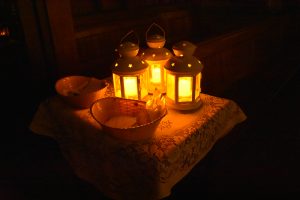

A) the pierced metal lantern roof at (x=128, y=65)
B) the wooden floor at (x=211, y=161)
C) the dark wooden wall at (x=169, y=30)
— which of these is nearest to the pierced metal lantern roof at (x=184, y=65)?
the pierced metal lantern roof at (x=128, y=65)

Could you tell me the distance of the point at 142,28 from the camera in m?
4.37

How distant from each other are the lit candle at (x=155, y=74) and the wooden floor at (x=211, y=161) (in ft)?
2.58

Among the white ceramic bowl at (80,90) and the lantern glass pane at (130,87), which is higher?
the lantern glass pane at (130,87)

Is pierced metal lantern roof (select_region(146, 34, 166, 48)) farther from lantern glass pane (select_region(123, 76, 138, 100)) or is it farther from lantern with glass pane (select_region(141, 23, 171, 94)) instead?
lantern glass pane (select_region(123, 76, 138, 100))

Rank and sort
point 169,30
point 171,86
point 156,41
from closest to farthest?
point 171,86
point 156,41
point 169,30

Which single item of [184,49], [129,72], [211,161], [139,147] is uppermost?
[184,49]

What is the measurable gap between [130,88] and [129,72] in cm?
14

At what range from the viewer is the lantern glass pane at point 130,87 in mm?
1674

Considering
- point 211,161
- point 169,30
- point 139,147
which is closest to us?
point 139,147

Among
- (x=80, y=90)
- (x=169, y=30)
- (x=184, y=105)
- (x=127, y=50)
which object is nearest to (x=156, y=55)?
(x=127, y=50)

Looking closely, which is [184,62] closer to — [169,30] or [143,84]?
[143,84]

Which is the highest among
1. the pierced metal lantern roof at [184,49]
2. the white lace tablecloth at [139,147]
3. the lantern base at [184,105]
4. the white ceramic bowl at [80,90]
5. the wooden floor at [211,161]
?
the pierced metal lantern roof at [184,49]

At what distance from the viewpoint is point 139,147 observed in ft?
4.60

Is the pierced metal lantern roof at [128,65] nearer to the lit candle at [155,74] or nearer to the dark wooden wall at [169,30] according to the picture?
the lit candle at [155,74]
